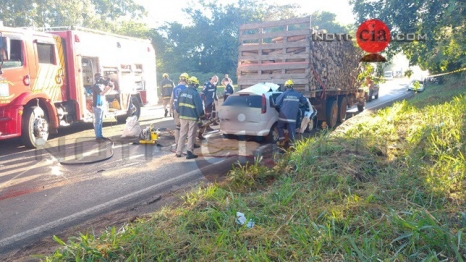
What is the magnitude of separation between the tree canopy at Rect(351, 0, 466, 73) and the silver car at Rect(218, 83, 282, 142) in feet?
20.5

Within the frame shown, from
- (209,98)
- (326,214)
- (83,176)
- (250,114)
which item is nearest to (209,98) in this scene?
(209,98)

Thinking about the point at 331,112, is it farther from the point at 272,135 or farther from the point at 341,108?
the point at 272,135

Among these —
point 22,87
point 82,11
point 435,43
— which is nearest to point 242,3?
point 82,11

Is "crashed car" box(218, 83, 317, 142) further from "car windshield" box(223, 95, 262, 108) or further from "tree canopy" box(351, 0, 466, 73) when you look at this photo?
"tree canopy" box(351, 0, 466, 73)

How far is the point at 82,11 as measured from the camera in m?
29.9

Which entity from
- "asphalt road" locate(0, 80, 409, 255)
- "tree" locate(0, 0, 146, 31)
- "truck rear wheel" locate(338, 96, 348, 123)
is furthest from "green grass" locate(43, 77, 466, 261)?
"tree" locate(0, 0, 146, 31)

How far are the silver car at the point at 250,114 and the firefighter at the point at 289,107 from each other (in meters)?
0.26

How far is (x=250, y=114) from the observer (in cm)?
815

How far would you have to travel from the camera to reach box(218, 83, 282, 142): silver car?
8.14 meters

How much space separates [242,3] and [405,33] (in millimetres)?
24903

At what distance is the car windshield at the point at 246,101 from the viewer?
8.16 m

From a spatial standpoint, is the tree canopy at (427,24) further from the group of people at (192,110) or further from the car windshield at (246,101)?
the car windshield at (246,101)

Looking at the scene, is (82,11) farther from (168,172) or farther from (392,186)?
(392,186)

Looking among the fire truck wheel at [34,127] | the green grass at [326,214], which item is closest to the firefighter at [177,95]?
the fire truck wheel at [34,127]
